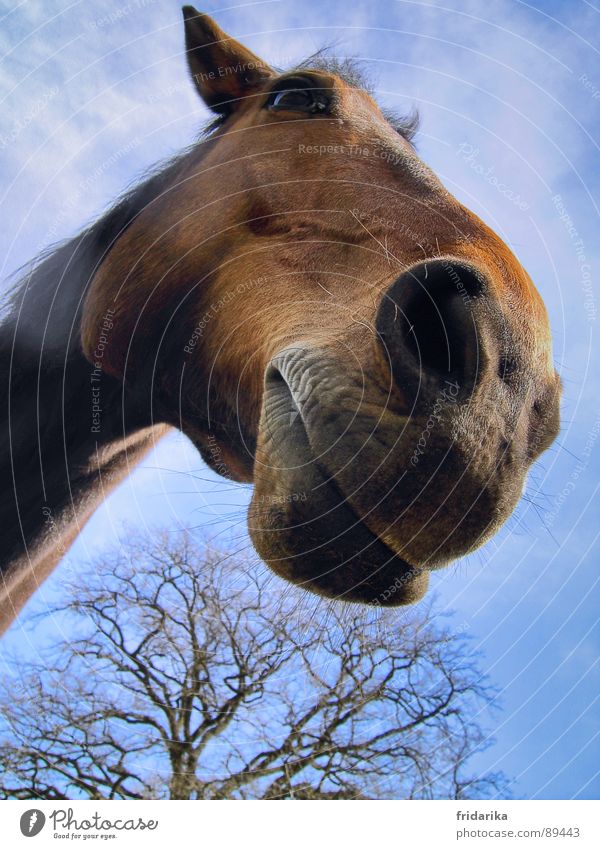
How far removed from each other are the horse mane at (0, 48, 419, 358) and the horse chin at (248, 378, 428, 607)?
1.42 meters

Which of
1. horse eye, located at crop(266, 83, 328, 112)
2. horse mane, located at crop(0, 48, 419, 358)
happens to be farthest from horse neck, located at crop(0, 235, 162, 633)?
horse eye, located at crop(266, 83, 328, 112)

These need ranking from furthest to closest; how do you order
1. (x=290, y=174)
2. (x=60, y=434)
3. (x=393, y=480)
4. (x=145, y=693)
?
(x=145, y=693) → (x=60, y=434) → (x=290, y=174) → (x=393, y=480)

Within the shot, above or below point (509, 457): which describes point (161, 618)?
above

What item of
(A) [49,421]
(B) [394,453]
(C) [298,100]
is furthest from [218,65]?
(B) [394,453]

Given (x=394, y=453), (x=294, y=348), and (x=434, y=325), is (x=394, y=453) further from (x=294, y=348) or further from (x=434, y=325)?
(x=294, y=348)

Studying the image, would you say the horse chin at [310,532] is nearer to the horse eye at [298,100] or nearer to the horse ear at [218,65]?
the horse eye at [298,100]

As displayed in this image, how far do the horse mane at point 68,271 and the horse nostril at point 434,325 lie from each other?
1673mm

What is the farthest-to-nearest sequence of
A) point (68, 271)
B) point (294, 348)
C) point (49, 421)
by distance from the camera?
point (68, 271) < point (49, 421) < point (294, 348)

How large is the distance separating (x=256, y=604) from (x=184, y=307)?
3.80 feet

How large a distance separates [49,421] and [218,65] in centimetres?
163

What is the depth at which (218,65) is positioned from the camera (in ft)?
8.91
